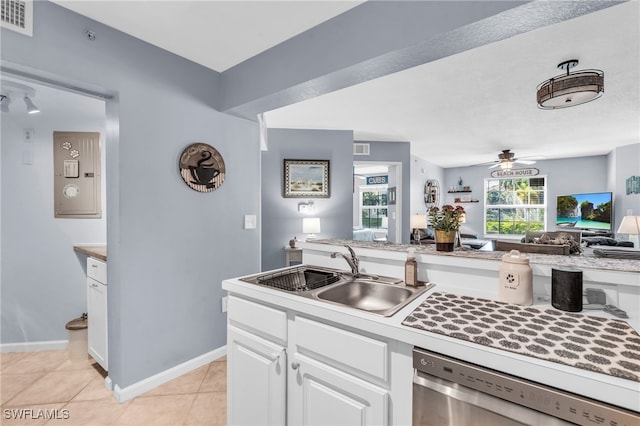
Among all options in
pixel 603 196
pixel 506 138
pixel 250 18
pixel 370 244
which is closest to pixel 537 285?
pixel 370 244

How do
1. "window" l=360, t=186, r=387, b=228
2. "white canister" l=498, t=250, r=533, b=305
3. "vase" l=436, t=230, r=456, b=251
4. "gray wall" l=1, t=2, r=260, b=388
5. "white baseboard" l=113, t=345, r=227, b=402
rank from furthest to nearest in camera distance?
1. "window" l=360, t=186, r=387, b=228
2. "white baseboard" l=113, t=345, r=227, b=402
3. "gray wall" l=1, t=2, r=260, b=388
4. "vase" l=436, t=230, r=456, b=251
5. "white canister" l=498, t=250, r=533, b=305

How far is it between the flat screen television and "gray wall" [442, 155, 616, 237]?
0.77ft

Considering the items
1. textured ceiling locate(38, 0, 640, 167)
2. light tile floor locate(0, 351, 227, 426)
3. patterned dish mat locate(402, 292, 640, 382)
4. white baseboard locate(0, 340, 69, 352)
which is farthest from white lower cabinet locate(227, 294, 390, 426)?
white baseboard locate(0, 340, 69, 352)

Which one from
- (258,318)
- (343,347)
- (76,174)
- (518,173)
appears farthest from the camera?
(518,173)

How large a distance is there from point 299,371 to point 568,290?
1.12m

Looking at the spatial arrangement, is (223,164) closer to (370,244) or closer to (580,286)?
(370,244)

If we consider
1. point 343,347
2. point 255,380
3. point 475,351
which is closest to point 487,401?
point 475,351

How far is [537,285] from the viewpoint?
1212mm

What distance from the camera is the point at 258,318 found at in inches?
52.8

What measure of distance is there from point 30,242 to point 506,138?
250 inches

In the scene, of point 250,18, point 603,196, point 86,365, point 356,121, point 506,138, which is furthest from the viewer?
point 603,196

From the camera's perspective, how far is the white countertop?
25.1 inches

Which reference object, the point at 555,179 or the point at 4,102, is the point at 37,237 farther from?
the point at 555,179

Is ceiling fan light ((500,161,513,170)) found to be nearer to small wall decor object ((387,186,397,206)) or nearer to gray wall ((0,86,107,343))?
small wall decor object ((387,186,397,206))
